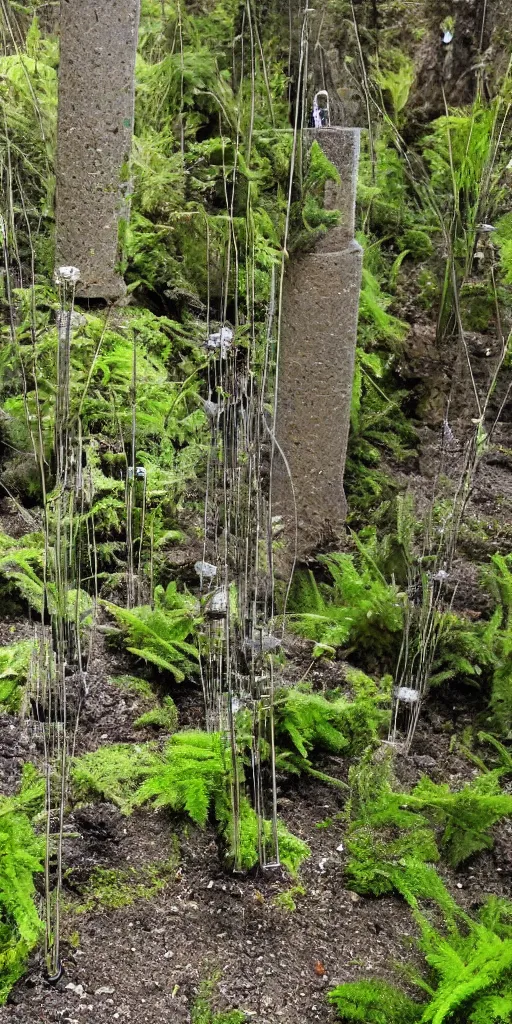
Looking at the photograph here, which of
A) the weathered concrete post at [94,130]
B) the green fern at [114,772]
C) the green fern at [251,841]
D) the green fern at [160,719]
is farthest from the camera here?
the weathered concrete post at [94,130]

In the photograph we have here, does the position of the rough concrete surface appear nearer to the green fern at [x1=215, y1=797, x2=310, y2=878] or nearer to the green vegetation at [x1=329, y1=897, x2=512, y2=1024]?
the green fern at [x1=215, y1=797, x2=310, y2=878]

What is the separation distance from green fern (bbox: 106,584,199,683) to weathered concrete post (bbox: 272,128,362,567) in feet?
2.83

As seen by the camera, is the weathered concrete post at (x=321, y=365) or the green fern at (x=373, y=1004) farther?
the weathered concrete post at (x=321, y=365)

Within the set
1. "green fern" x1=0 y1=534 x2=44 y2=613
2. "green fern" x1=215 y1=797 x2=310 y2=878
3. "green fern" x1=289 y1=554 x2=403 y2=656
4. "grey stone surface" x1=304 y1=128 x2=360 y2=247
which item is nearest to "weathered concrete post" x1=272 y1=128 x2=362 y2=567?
"grey stone surface" x1=304 y1=128 x2=360 y2=247

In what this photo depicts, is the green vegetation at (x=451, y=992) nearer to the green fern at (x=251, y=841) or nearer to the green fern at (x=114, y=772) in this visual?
the green fern at (x=251, y=841)

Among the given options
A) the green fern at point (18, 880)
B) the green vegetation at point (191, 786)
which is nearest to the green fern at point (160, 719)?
the green vegetation at point (191, 786)

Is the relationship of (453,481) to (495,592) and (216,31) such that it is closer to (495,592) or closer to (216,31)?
(495,592)

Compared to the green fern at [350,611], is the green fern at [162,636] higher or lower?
higher

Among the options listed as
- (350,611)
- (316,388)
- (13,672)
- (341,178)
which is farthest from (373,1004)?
(341,178)

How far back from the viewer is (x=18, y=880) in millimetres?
1804

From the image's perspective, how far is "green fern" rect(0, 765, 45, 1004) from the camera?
1.71 meters

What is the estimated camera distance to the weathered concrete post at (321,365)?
3410mm

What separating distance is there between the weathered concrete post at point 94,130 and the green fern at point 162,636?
177 cm

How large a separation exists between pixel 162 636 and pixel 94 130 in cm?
262
